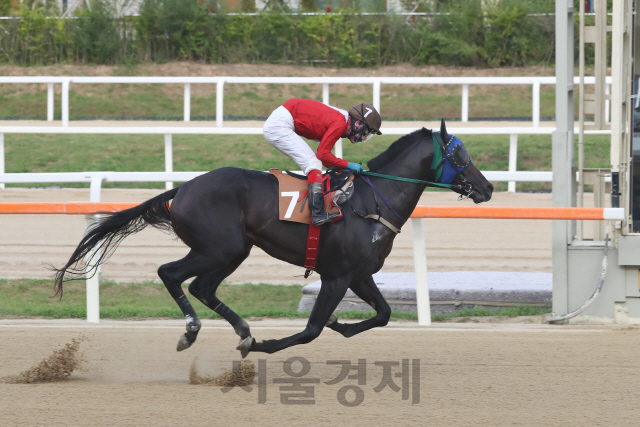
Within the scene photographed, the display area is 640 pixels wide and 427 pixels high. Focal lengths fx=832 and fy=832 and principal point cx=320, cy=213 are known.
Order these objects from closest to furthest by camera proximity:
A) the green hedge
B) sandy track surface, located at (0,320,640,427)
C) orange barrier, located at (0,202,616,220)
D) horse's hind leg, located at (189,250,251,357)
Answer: sandy track surface, located at (0,320,640,427), horse's hind leg, located at (189,250,251,357), orange barrier, located at (0,202,616,220), the green hedge

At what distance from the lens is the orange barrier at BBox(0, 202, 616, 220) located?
585 centimetres

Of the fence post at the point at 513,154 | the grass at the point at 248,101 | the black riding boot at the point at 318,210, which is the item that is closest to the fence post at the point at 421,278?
the black riding boot at the point at 318,210

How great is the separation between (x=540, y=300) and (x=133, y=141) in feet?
24.9

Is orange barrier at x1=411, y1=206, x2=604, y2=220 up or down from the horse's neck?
down

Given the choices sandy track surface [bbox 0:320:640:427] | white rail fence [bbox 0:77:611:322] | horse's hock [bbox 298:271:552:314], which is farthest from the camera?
horse's hock [bbox 298:271:552:314]

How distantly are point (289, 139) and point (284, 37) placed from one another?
14.9 m

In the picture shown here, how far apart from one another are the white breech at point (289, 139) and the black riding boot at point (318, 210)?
7.7 inches

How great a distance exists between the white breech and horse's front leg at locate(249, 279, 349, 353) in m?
0.68

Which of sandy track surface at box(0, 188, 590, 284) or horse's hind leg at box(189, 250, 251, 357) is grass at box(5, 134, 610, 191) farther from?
horse's hind leg at box(189, 250, 251, 357)

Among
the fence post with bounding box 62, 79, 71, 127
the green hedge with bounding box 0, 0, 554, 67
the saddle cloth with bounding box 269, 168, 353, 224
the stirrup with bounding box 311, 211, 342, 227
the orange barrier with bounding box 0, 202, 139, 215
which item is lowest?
the orange barrier with bounding box 0, 202, 139, 215

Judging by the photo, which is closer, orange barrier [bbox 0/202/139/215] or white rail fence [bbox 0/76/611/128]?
orange barrier [bbox 0/202/139/215]

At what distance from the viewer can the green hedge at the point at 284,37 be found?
18.6 metres

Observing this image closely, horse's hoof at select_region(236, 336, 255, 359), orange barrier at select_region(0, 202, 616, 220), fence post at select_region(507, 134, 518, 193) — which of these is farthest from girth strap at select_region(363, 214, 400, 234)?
fence post at select_region(507, 134, 518, 193)

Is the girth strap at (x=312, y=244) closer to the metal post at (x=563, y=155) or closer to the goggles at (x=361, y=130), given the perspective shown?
the goggles at (x=361, y=130)
